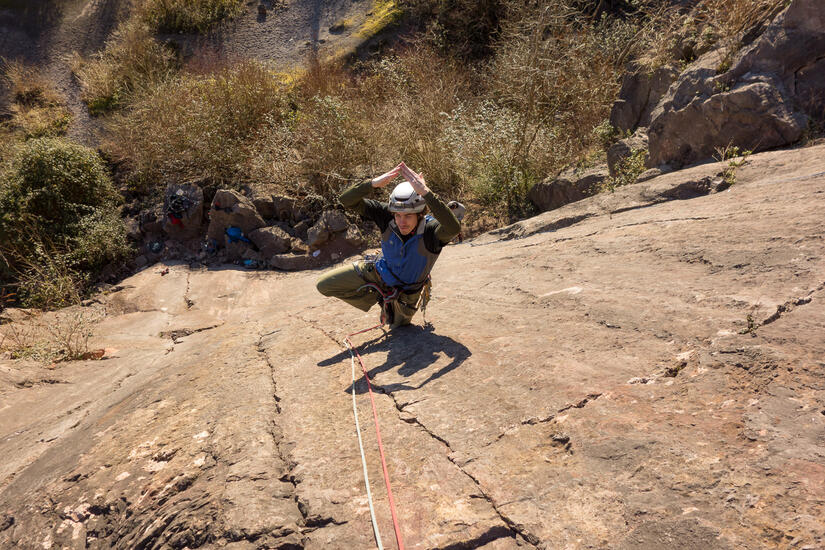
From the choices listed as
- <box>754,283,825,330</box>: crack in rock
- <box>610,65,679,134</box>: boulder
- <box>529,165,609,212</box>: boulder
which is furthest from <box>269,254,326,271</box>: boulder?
<box>754,283,825,330</box>: crack in rock

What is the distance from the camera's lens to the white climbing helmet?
3262 mm

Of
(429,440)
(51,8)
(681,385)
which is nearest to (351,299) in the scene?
(429,440)

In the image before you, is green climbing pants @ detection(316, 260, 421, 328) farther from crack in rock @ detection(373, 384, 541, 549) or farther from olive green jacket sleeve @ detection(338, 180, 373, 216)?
crack in rock @ detection(373, 384, 541, 549)

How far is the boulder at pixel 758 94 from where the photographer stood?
4.59m

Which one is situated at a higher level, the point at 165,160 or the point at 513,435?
the point at 165,160

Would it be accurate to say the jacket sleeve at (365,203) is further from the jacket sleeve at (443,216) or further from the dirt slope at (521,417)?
the dirt slope at (521,417)

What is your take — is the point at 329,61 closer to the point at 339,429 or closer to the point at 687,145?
the point at 687,145

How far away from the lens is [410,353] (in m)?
3.30

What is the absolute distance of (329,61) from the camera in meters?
12.5

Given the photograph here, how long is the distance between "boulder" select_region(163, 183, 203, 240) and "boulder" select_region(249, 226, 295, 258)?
1291 millimetres

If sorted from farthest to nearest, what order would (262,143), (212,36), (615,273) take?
(212,36), (262,143), (615,273)

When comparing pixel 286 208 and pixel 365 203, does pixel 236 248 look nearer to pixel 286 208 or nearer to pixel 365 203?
pixel 286 208

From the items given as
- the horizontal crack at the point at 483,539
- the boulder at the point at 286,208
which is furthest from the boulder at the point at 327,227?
the horizontal crack at the point at 483,539

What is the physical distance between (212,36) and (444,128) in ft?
32.2
